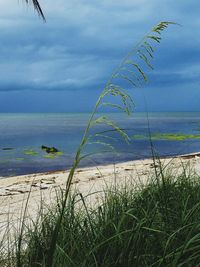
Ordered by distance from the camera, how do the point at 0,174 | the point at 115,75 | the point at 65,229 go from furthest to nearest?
the point at 0,174 → the point at 65,229 → the point at 115,75

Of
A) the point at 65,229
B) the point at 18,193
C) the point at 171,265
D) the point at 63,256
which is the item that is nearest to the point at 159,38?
the point at 171,265

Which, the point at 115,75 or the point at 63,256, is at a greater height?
the point at 115,75

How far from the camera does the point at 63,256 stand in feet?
8.64

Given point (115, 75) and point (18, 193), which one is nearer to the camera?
point (115, 75)

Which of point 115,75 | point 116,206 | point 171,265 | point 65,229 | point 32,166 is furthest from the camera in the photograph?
point 32,166

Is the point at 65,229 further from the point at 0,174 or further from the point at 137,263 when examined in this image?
the point at 0,174

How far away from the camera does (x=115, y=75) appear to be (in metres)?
1.87

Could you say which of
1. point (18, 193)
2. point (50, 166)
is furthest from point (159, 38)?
point (50, 166)

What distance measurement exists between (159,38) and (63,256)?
138cm

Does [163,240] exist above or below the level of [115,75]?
below

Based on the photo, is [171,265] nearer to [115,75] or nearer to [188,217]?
[188,217]

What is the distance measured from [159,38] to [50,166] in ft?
57.7

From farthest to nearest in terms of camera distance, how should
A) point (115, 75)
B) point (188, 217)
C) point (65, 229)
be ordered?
point (65, 229) → point (188, 217) → point (115, 75)

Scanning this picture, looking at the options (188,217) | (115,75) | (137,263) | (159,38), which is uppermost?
(159,38)
